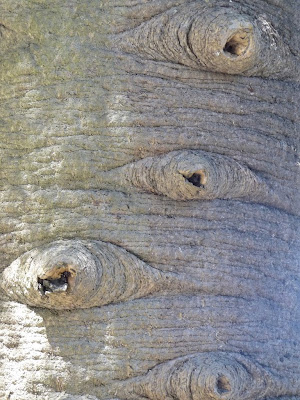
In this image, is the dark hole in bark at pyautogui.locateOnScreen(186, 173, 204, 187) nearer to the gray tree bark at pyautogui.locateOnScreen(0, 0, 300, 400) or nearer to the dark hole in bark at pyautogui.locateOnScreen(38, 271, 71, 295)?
the gray tree bark at pyautogui.locateOnScreen(0, 0, 300, 400)

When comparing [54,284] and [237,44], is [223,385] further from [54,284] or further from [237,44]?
[237,44]

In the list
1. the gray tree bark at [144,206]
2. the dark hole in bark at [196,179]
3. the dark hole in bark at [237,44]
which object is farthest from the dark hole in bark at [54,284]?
the dark hole in bark at [237,44]

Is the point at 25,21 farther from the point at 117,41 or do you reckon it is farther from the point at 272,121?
the point at 272,121

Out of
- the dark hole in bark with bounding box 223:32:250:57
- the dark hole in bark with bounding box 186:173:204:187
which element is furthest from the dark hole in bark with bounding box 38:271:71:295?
the dark hole in bark with bounding box 223:32:250:57

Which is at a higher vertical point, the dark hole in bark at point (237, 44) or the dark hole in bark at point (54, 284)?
the dark hole in bark at point (237, 44)

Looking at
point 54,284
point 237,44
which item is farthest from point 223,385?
point 237,44

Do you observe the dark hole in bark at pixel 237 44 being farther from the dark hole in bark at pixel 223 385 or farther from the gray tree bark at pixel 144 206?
the dark hole in bark at pixel 223 385

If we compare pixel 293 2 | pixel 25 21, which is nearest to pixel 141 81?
pixel 25 21
